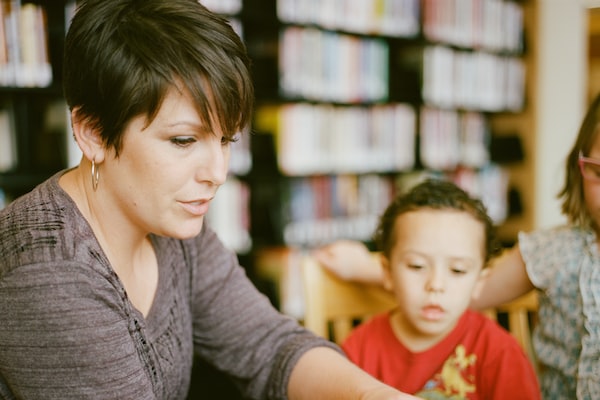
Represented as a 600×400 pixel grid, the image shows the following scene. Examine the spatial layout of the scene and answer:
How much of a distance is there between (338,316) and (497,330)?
14.6 inches

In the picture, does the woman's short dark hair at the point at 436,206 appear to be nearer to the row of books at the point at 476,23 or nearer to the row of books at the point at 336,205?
the row of books at the point at 336,205

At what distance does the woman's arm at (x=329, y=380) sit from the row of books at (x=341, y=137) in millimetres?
1733

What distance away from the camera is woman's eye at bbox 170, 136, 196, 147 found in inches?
34.9

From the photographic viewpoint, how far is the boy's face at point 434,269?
118 centimetres

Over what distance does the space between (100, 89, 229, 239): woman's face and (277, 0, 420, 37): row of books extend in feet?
6.30

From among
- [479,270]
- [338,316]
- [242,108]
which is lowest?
[338,316]

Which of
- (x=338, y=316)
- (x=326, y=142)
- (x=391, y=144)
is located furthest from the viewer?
(x=391, y=144)

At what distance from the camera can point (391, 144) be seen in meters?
3.21

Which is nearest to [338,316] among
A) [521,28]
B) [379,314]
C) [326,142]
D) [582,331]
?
[379,314]

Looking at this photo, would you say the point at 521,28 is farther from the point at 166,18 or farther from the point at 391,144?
the point at 166,18

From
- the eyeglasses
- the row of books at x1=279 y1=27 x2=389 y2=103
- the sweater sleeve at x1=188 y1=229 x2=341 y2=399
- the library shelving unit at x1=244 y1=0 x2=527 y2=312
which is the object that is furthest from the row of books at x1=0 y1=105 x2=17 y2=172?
the eyeglasses

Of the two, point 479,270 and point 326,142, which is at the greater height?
point 326,142

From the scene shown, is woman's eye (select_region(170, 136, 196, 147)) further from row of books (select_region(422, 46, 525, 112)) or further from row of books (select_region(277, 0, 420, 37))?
row of books (select_region(422, 46, 525, 112))

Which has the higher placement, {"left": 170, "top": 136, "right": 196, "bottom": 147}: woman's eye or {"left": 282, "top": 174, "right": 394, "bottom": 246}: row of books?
{"left": 170, "top": 136, "right": 196, "bottom": 147}: woman's eye
